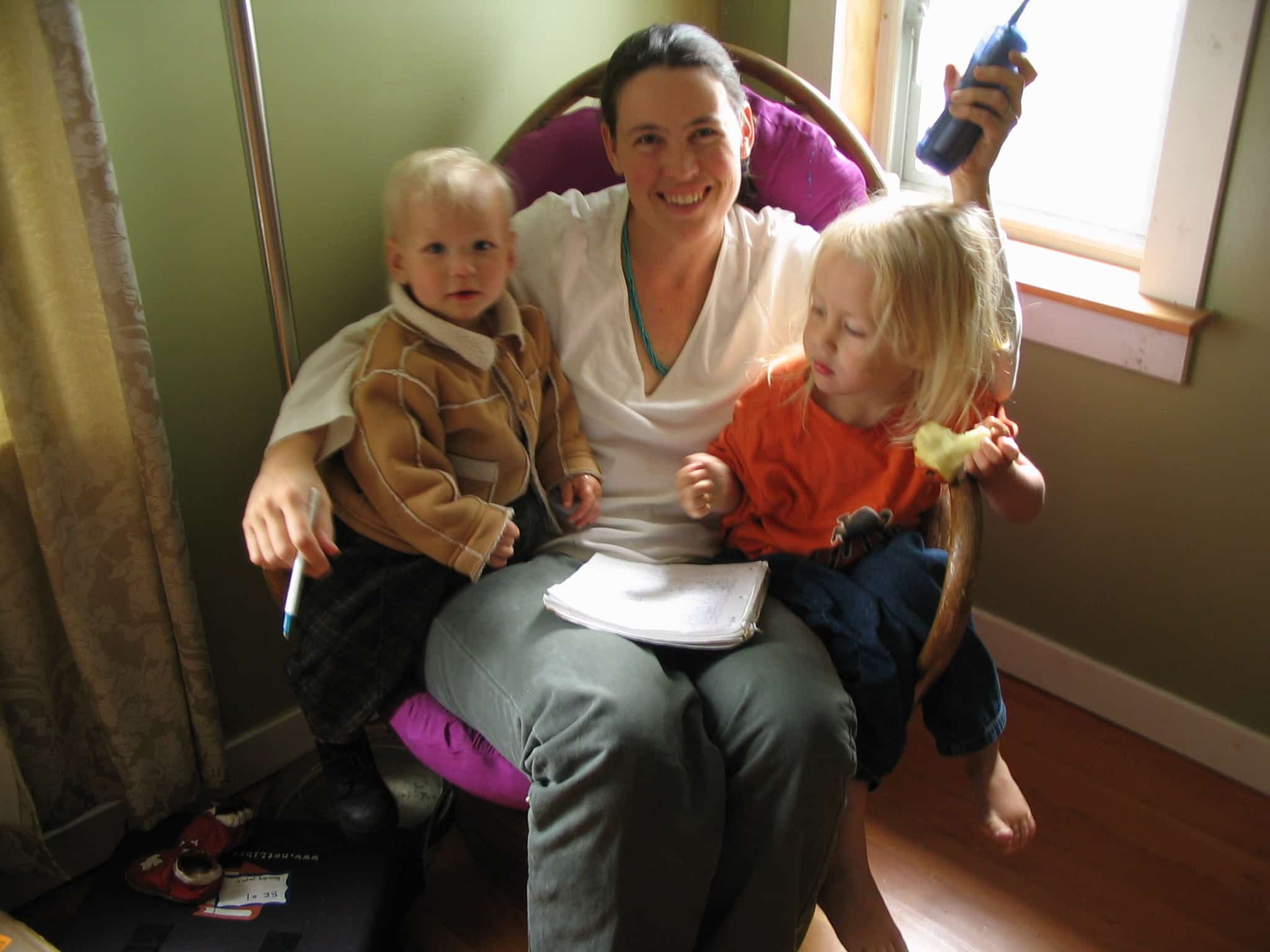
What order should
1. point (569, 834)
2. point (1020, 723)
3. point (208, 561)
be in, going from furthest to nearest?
point (1020, 723), point (208, 561), point (569, 834)

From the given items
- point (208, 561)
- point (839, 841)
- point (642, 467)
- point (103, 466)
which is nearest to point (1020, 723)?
point (839, 841)

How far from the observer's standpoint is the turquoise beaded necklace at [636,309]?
67.1 inches

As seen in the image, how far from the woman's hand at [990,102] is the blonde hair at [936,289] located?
8cm

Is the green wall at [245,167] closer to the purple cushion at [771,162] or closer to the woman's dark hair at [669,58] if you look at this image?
the purple cushion at [771,162]

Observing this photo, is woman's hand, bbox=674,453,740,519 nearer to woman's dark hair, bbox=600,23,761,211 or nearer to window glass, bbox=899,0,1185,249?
woman's dark hair, bbox=600,23,761,211

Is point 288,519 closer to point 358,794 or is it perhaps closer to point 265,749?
point 358,794

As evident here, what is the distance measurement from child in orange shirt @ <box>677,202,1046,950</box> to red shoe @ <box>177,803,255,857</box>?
2.64 feet

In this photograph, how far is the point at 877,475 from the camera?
1.57 meters

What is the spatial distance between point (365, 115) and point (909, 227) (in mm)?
857

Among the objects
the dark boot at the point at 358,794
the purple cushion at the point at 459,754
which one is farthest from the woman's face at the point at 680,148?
the dark boot at the point at 358,794

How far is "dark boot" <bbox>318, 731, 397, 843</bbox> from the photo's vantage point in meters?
1.63

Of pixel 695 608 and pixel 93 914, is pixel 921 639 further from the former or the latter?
pixel 93 914

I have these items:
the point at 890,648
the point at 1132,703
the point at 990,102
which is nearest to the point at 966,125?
the point at 990,102

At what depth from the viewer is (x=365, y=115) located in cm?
177
